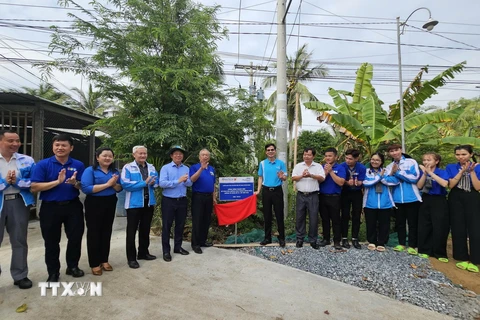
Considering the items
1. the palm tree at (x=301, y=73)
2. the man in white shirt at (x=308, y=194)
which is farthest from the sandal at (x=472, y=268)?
the palm tree at (x=301, y=73)

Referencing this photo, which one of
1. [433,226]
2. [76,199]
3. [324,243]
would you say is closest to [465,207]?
[433,226]

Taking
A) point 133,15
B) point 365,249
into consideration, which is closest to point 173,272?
point 365,249

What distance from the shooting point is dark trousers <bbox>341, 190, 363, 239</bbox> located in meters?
4.64

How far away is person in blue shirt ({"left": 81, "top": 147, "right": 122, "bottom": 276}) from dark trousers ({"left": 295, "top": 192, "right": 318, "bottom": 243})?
2950 mm

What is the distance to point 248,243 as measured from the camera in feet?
16.5

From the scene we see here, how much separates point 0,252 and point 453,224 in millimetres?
7735

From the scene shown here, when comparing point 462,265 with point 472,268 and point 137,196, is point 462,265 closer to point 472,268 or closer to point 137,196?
point 472,268

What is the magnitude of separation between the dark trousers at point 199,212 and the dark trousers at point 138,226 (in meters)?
0.75

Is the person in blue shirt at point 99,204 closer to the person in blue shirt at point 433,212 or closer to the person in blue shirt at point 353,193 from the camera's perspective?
the person in blue shirt at point 353,193

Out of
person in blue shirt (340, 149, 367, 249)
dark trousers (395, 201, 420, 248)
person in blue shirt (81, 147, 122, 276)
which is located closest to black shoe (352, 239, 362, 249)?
person in blue shirt (340, 149, 367, 249)

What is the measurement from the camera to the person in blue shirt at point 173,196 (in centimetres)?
404

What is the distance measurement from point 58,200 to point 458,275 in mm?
5457

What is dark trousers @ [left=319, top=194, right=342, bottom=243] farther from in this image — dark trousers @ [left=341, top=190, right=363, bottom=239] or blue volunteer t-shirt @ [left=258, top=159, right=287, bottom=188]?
blue volunteer t-shirt @ [left=258, top=159, right=287, bottom=188]

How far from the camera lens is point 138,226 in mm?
4031
